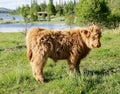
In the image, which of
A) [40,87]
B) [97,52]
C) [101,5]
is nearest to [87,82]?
[40,87]

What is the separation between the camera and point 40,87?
24.8 ft

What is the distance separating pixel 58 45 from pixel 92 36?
0.90m

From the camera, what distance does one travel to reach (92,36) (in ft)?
27.3

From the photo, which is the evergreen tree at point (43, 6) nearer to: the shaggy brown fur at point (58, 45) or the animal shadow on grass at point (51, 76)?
the animal shadow on grass at point (51, 76)

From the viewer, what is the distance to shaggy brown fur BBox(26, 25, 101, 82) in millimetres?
7824

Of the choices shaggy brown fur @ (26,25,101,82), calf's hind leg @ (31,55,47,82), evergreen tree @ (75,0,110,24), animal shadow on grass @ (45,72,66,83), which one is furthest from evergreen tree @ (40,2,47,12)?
calf's hind leg @ (31,55,47,82)

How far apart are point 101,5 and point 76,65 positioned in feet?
136

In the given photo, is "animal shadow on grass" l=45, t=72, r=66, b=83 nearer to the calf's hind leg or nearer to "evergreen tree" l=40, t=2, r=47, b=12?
the calf's hind leg

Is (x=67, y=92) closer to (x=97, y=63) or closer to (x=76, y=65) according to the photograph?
(x=76, y=65)

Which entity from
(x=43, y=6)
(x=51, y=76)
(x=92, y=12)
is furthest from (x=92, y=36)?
(x=43, y=6)

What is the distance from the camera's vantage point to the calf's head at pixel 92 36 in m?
8.27

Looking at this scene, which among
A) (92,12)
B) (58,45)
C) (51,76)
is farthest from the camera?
(92,12)

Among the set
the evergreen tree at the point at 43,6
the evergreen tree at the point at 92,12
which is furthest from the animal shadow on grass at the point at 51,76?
the evergreen tree at the point at 43,6

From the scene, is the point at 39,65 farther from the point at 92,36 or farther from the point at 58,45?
the point at 92,36
